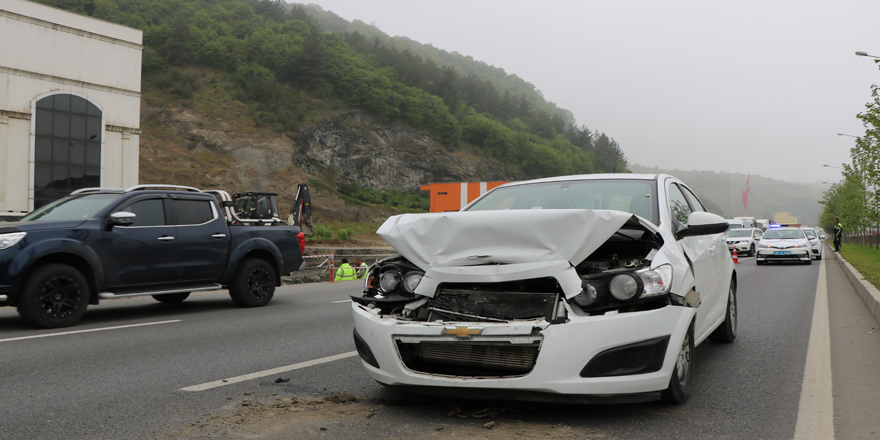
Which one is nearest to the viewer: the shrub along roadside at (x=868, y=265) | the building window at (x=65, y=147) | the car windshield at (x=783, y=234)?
the shrub along roadside at (x=868, y=265)

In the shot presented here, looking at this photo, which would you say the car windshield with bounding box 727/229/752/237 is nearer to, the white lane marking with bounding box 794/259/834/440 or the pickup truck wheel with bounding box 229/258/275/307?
the white lane marking with bounding box 794/259/834/440

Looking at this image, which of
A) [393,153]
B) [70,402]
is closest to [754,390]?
[70,402]

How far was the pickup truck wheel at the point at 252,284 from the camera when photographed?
10.2 metres

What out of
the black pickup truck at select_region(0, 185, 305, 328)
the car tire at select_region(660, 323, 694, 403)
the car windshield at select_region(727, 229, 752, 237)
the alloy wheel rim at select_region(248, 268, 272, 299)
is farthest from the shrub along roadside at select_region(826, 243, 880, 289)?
the black pickup truck at select_region(0, 185, 305, 328)

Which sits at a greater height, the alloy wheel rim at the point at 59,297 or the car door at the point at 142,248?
the car door at the point at 142,248

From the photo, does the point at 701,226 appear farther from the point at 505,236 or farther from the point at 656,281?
the point at 505,236

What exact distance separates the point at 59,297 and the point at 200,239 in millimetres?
2075

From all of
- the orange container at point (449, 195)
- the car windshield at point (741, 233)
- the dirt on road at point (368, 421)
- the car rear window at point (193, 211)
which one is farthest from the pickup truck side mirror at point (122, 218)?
the car windshield at point (741, 233)

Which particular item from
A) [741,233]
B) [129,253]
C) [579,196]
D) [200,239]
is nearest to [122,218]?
[129,253]

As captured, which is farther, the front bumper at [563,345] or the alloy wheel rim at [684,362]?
the alloy wheel rim at [684,362]

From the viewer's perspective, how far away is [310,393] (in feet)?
15.4

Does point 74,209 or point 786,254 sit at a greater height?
point 74,209

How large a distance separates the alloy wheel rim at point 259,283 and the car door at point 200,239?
0.66 meters

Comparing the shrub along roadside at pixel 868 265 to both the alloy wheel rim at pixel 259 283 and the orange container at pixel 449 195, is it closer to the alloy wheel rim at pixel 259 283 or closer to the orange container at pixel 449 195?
the orange container at pixel 449 195
